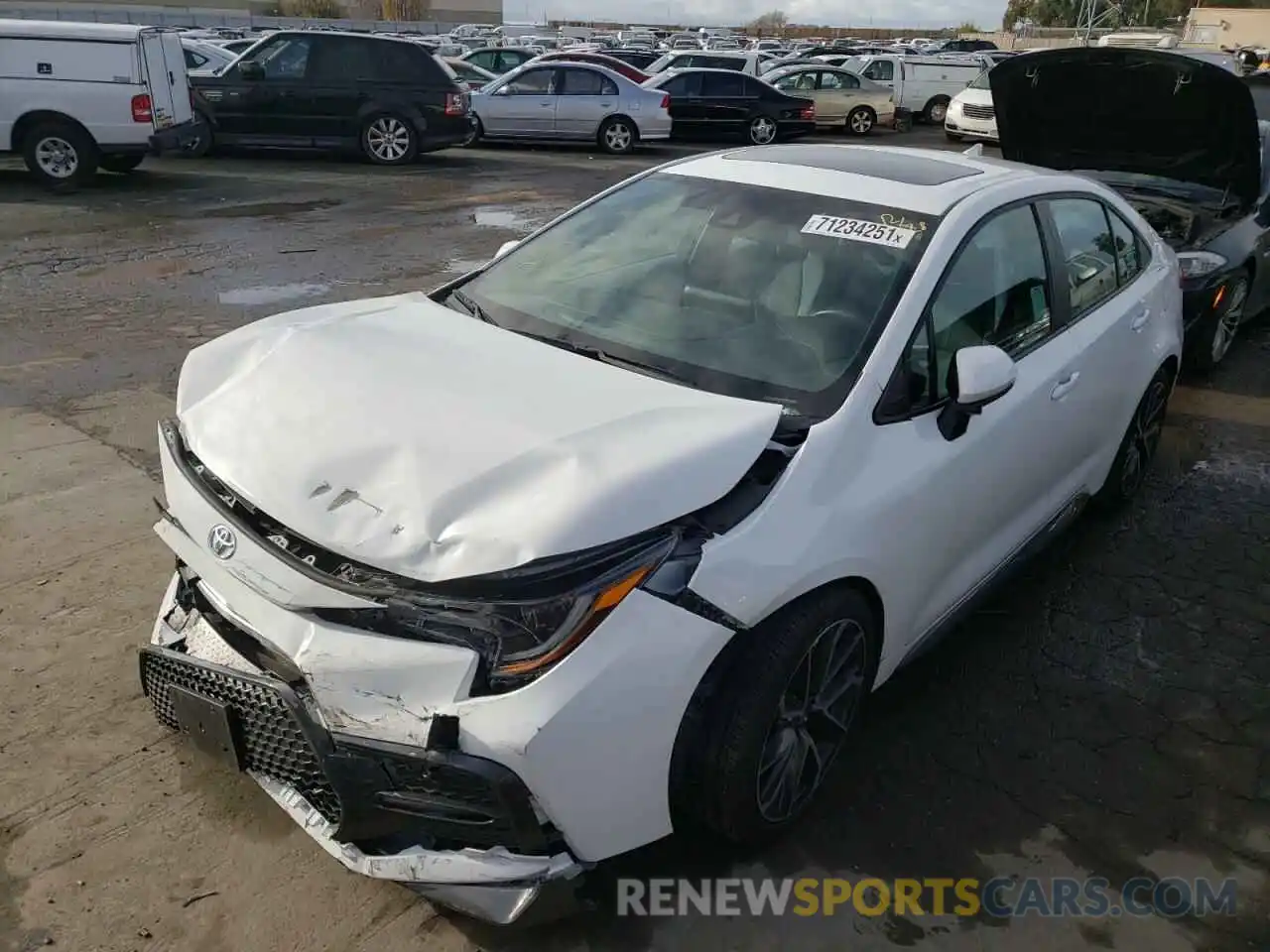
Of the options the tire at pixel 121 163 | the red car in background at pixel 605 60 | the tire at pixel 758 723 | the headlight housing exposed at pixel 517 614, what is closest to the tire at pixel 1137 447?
the tire at pixel 758 723

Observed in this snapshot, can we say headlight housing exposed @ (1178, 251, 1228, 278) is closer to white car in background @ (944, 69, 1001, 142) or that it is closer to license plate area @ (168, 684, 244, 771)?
license plate area @ (168, 684, 244, 771)

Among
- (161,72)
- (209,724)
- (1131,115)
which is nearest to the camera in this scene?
(209,724)

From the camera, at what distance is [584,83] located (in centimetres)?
1805

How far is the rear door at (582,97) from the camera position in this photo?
18.0 meters

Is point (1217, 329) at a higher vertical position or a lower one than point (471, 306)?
lower

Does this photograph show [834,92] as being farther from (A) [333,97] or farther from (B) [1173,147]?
(B) [1173,147]

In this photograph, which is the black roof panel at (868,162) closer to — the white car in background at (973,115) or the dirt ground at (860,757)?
the dirt ground at (860,757)

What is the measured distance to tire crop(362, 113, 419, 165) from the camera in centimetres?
1522

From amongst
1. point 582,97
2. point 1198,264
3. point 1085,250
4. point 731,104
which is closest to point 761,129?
point 731,104

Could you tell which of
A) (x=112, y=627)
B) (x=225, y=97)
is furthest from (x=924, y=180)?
(x=225, y=97)

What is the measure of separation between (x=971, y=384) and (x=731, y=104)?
17965 millimetres

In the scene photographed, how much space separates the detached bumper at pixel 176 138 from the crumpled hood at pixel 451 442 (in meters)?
10.4
